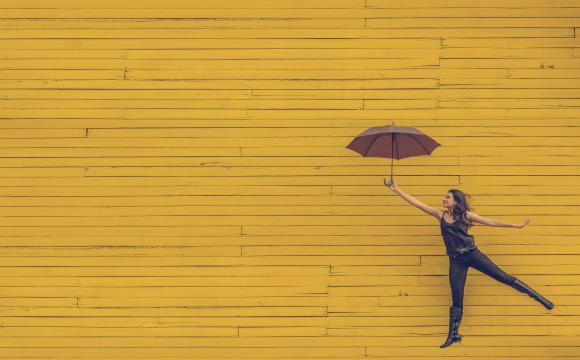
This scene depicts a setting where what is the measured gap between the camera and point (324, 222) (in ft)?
29.8

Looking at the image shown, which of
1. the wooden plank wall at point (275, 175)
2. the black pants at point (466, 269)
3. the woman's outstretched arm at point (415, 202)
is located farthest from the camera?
the wooden plank wall at point (275, 175)

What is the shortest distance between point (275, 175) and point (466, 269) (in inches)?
95.7

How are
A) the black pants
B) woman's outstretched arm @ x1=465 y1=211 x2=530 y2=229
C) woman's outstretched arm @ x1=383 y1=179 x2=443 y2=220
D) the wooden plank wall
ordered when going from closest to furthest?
woman's outstretched arm @ x1=465 y1=211 x2=530 y2=229, the black pants, woman's outstretched arm @ x1=383 y1=179 x2=443 y2=220, the wooden plank wall

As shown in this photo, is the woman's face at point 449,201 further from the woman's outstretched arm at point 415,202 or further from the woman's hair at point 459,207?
the woman's outstretched arm at point 415,202

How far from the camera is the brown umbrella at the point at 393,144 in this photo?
852 cm

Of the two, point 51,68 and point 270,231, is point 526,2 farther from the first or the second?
point 51,68

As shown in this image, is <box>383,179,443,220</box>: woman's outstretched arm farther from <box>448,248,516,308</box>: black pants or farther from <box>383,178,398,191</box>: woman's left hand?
<box>448,248,516,308</box>: black pants

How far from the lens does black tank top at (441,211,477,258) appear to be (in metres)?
8.48

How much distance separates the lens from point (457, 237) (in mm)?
8484

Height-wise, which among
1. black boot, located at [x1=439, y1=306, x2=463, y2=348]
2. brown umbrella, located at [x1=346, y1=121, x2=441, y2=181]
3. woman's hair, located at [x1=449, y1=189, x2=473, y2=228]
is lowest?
black boot, located at [x1=439, y1=306, x2=463, y2=348]

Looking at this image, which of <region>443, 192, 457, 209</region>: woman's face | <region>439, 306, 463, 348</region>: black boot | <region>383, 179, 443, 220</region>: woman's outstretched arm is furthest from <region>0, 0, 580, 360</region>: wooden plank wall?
<region>443, 192, 457, 209</region>: woman's face

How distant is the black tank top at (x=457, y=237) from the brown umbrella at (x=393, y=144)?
85 centimetres

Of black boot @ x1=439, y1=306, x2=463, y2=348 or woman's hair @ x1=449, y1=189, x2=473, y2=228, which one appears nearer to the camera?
woman's hair @ x1=449, y1=189, x2=473, y2=228

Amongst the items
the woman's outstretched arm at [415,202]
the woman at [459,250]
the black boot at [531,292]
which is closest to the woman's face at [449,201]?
the woman at [459,250]
